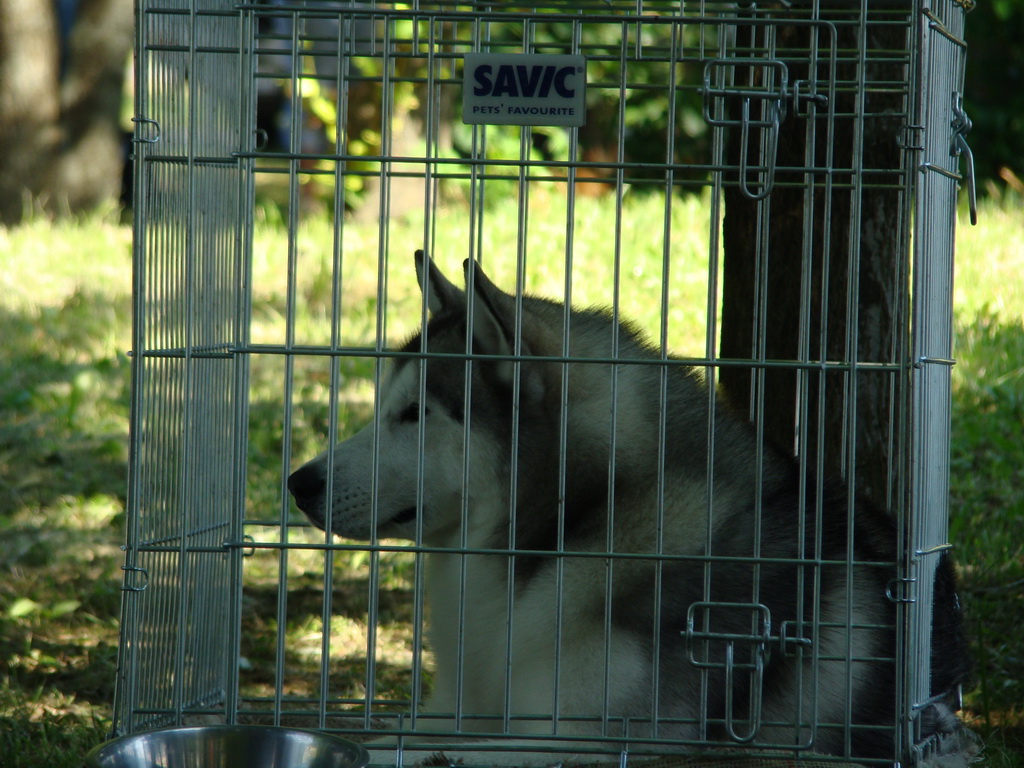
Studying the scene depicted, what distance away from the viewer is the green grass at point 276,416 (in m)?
3.48

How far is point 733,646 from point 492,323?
869 millimetres

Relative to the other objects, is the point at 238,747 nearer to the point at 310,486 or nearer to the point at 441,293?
the point at 310,486

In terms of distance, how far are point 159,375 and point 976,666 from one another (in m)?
2.48

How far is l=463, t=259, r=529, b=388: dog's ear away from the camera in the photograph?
252 cm

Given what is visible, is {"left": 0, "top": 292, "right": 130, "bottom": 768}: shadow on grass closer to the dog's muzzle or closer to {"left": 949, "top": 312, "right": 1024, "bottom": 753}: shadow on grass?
the dog's muzzle

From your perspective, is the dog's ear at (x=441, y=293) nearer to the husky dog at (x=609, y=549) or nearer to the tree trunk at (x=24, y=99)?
the husky dog at (x=609, y=549)

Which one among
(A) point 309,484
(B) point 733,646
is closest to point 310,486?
(A) point 309,484

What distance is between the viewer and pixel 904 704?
7.47ft

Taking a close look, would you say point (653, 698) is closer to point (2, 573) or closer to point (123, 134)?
point (2, 573)

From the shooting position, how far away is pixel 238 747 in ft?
7.14

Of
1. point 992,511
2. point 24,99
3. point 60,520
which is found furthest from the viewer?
point 24,99

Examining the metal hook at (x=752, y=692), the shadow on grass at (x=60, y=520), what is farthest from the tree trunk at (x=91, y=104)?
the metal hook at (x=752, y=692)

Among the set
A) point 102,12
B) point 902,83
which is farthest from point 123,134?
point 902,83

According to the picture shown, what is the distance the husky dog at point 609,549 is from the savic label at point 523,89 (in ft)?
1.22
